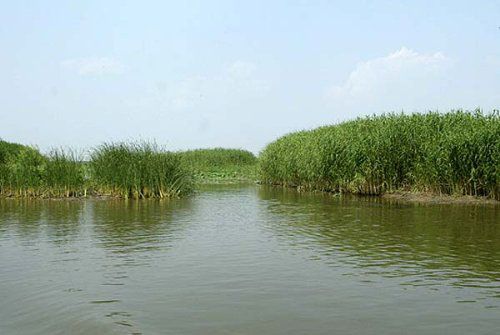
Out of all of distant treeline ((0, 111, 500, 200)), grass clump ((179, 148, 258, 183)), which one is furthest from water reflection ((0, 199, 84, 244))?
grass clump ((179, 148, 258, 183))

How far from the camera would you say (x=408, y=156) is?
2286 cm

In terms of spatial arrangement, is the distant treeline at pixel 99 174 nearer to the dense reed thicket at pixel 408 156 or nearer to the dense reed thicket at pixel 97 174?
the dense reed thicket at pixel 97 174

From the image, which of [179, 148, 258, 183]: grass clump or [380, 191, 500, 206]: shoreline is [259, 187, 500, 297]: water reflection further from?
[179, 148, 258, 183]: grass clump

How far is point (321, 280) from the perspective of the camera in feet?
25.6

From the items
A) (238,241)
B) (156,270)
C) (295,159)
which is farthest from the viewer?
(295,159)

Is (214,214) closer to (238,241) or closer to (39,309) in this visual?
(238,241)

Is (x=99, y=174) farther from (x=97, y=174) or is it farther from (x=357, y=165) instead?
(x=357, y=165)

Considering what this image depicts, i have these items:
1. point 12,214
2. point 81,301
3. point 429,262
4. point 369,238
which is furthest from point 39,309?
point 12,214

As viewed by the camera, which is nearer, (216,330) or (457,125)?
(216,330)

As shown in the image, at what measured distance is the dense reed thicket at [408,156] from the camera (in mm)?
19672

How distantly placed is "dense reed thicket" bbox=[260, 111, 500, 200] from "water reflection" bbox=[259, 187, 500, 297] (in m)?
2.38

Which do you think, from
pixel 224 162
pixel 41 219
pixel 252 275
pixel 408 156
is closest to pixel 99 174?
pixel 41 219

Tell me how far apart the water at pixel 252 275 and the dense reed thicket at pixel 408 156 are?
485 cm

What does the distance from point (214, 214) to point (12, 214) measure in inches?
247
